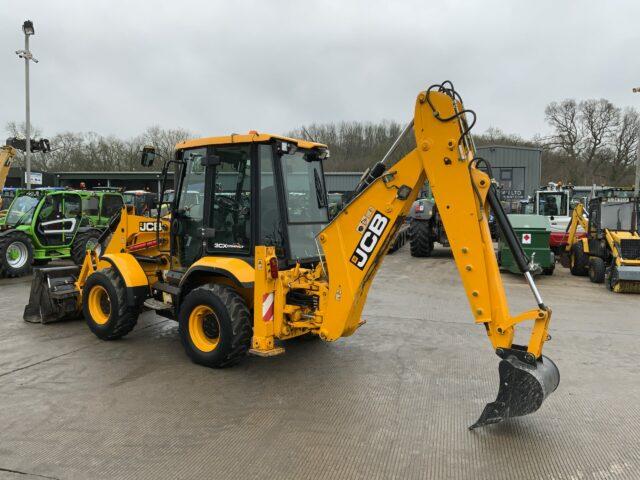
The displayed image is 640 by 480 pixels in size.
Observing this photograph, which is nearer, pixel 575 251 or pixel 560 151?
pixel 575 251

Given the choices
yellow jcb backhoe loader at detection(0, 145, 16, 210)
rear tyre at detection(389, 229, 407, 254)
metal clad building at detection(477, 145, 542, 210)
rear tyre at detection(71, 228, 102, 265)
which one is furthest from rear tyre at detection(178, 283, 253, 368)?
metal clad building at detection(477, 145, 542, 210)

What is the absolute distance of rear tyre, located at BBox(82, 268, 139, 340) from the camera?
5660 millimetres

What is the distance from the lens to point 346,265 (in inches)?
172

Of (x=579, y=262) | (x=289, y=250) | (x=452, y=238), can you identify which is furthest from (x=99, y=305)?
(x=579, y=262)

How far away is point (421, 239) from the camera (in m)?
14.8

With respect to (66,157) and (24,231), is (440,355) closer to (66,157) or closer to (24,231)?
(24,231)

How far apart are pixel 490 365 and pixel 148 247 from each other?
14.1 feet

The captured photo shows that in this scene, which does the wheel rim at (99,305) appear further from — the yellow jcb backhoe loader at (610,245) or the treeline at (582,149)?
the treeline at (582,149)

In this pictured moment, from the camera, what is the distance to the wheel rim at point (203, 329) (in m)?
4.97

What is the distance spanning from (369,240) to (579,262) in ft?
31.7

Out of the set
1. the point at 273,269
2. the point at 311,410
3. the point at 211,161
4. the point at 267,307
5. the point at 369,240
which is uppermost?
the point at 211,161

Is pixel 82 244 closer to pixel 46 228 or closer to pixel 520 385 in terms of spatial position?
pixel 46 228

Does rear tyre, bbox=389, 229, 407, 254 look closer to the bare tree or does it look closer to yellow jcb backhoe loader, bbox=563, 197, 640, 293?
yellow jcb backhoe loader, bbox=563, 197, 640, 293

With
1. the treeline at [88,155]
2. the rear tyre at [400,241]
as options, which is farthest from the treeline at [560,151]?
the rear tyre at [400,241]
